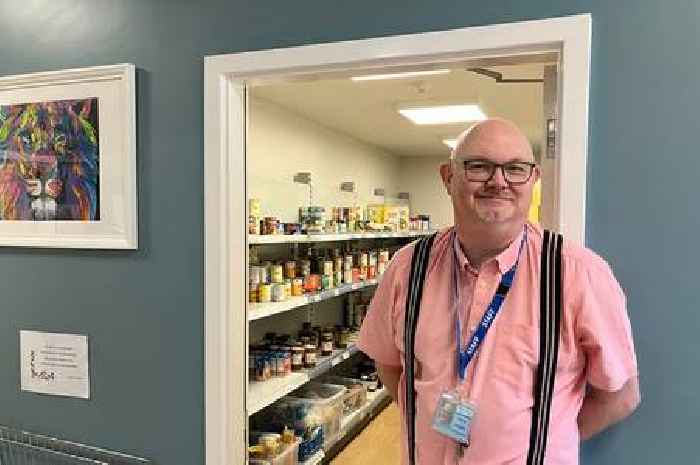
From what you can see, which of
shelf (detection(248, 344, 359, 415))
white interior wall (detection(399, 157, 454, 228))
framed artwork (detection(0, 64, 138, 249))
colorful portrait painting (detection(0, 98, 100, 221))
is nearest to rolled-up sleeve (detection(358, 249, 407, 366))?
framed artwork (detection(0, 64, 138, 249))

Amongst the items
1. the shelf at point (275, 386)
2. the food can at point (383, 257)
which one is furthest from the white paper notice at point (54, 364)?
the food can at point (383, 257)

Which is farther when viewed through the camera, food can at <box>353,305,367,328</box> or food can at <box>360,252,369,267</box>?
food can at <box>353,305,367,328</box>

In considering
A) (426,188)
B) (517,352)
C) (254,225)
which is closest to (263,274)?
(254,225)

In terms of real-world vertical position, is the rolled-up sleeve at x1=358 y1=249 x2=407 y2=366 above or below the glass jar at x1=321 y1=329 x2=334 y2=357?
above

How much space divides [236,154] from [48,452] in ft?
4.17

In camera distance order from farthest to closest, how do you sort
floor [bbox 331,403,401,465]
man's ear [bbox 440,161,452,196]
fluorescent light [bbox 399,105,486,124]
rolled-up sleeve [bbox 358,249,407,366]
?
floor [bbox 331,403,401,465] → fluorescent light [bbox 399,105,486,124] → rolled-up sleeve [bbox 358,249,407,366] → man's ear [bbox 440,161,452,196]

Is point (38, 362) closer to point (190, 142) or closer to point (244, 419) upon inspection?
point (244, 419)

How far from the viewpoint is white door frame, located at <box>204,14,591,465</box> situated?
1440mm

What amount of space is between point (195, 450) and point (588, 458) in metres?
1.18

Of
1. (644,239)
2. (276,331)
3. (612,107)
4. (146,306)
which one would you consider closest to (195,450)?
(146,306)

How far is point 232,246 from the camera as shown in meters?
1.75

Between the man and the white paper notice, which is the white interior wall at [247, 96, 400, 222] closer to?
the white paper notice

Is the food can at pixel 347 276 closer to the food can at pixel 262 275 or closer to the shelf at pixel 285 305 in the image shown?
the shelf at pixel 285 305

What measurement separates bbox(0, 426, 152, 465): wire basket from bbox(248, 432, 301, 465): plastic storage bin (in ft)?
3.11
